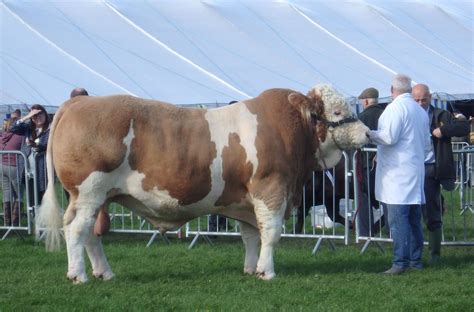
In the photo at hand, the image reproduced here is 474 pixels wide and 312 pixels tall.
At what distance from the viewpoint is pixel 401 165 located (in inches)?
352

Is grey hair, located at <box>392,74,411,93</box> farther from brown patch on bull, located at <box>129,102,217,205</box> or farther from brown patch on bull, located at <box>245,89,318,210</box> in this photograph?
brown patch on bull, located at <box>129,102,217,205</box>

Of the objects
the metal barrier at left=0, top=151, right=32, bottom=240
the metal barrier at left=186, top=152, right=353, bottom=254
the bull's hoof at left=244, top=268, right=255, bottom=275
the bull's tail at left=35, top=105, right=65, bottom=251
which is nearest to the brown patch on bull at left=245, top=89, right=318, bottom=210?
the bull's hoof at left=244, top=268, right=255, bottom=275

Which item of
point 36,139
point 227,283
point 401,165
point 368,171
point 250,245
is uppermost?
point 36,139

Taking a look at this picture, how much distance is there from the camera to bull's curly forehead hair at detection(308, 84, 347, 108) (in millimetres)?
8820

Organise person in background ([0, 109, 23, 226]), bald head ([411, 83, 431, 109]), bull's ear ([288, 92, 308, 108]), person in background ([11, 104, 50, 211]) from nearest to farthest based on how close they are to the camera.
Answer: bull's ear ([288, 92, 308, 108]) < bald head ([411, 83, 431, 109]) < person in background ([11, 104, 50, 211]) < person in background ([0, 109, 23, 226])

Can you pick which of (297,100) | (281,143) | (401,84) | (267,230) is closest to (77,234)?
(267,230)

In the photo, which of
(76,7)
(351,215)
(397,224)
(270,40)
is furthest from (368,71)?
(397,224)

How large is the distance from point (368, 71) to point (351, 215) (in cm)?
1490

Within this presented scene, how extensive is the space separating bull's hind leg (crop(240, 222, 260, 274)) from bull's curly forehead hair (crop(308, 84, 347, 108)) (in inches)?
56.5

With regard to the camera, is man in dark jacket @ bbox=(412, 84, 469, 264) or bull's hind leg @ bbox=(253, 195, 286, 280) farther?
man in dark jacket @ bbox=(412, 84, 469, 264)

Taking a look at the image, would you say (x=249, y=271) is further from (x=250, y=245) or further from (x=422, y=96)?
(x=422, y=96)

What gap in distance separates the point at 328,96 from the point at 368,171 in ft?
8.62

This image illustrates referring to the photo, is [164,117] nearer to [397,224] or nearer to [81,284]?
[81,284]

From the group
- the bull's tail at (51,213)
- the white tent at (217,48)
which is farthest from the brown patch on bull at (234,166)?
the white tent at (217,48)
